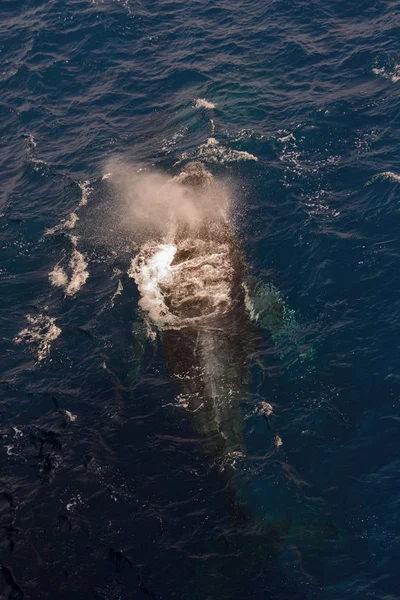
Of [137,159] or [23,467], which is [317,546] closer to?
[23,467]

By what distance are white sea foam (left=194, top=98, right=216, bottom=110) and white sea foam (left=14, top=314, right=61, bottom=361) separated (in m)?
29.9

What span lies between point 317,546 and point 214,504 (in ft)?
19.3

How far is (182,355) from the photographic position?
38.9m

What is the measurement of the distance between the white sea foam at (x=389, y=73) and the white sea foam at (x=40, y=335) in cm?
4115

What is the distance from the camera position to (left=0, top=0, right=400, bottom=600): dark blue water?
97.9 ft

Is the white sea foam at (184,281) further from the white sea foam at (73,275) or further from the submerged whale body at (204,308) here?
the white sea foam at (73,275)

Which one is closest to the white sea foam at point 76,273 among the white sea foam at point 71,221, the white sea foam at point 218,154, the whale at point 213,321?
the white sea foam at point 71,221

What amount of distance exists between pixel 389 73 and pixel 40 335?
142 ft

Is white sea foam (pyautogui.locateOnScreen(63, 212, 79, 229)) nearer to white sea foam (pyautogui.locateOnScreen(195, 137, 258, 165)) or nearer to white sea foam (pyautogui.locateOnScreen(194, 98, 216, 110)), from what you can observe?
white sea foam (pyautogui.locateOnScreen(195, 137, 258, 165))

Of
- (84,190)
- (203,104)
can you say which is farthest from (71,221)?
(203,104)

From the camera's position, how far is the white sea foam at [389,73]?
→ 2233 inches

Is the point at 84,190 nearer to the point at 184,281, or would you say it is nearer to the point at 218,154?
the point at 218,154

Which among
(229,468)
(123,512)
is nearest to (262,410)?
(229,468)

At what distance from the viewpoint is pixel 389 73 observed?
57.4 m
